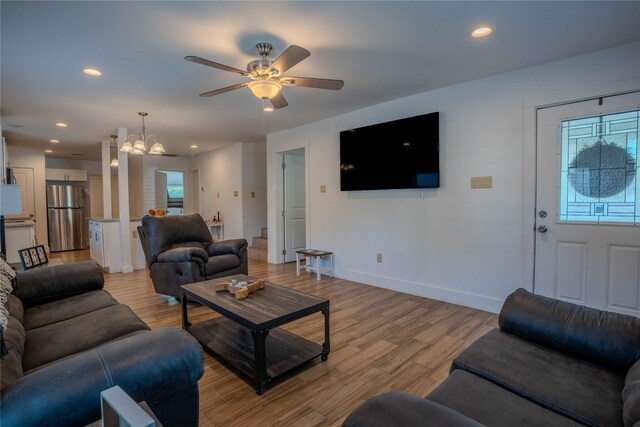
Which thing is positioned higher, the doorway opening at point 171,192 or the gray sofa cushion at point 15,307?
the doorway opening at point 171,192

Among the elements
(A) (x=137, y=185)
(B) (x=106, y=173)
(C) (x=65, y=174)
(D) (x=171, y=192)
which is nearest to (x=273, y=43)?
(B) (x=106, y=173)

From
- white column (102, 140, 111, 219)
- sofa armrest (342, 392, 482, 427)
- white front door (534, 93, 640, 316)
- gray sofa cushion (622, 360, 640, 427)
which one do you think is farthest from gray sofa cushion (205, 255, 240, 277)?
white column (102, 140, 111, 219)

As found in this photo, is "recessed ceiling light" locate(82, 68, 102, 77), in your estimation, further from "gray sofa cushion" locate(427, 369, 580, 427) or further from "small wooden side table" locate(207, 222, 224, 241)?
"small wooden side table" locate(207, 222, 224, 241)

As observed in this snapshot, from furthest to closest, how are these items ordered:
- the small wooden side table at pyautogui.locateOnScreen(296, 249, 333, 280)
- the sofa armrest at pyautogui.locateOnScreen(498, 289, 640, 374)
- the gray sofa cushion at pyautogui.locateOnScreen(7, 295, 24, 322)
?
1. the small wooden side table at pyautogui.locateOnScreen(296, 249, 333, 280)
2. the gray sofa cushion at pyautogui.locateOnScreen(7, 295, 24, 322)
3. the sofa armrest at pyautogui.locateOnScreen(498, 289, 640, 374)

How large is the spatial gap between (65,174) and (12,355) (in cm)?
868

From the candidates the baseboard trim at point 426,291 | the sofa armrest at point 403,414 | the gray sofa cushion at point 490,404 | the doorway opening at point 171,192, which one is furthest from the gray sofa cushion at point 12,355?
the doorway opening at point 171,192

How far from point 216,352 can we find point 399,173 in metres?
2.85

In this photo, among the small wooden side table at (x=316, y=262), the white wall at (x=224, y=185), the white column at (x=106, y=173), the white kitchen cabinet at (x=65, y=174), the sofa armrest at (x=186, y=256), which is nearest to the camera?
the sofa armrest at (x=186, y=256)

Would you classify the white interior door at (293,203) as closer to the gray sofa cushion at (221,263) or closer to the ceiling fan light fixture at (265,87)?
the gray sofa cushion at (221,263)

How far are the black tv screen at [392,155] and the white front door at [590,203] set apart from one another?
106 cm

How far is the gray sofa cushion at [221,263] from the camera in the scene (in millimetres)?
3643

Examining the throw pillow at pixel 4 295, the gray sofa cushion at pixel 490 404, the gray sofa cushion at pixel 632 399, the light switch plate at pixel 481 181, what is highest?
the light switch plate at pixel 481 181

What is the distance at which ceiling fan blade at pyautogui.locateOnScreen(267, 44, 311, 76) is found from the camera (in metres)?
2.01

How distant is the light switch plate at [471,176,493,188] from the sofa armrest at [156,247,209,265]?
3.13 metres
